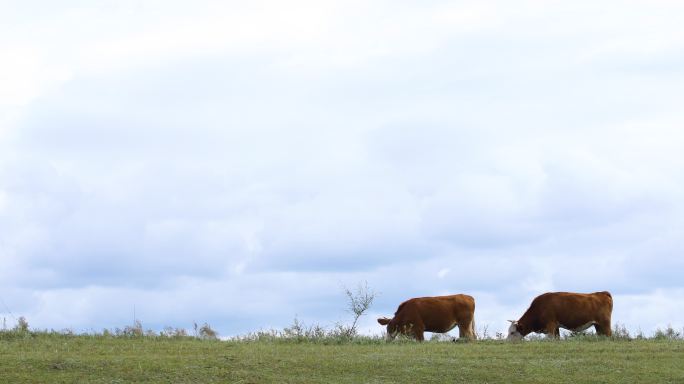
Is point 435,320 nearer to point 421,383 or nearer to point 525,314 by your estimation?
point 525,314

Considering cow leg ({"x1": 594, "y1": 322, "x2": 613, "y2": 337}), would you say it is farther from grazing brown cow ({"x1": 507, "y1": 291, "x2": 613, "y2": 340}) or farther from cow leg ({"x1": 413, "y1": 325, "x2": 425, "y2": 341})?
cow leg ({"x1": 413, "y1": 325, "x2": 425, "y2": 341})

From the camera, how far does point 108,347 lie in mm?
20344

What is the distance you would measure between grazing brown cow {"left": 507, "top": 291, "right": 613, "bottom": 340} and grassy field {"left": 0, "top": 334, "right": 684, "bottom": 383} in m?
4.66

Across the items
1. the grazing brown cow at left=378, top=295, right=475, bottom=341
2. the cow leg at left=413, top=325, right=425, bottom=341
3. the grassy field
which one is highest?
the grazing brown cow at left=378, top=295, right=475, bottom=341

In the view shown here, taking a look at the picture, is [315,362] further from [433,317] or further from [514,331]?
[514,331]

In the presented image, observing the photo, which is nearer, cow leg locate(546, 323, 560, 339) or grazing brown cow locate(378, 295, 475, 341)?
grazing brown cow locate(378, 295, 475, 341)

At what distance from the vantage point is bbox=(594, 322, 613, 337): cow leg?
27228 mm

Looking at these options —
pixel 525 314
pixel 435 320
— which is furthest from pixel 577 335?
pixel 435 320

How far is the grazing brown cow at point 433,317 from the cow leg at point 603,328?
3.15 m

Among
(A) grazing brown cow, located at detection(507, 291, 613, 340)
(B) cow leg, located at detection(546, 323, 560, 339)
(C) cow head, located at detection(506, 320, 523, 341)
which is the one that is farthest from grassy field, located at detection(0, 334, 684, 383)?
(A) grazing brown cow, located at detection(507, 291, 613, 340)

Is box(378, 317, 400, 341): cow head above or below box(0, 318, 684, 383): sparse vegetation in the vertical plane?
above

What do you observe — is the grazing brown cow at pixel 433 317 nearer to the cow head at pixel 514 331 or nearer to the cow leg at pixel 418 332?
the cow leg at pixel 418 332

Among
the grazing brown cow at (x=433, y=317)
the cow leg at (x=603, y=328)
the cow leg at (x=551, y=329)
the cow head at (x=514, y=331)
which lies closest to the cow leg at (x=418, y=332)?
the grazing brown cow at (x=433, y=317)

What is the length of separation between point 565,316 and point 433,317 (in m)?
3.39
